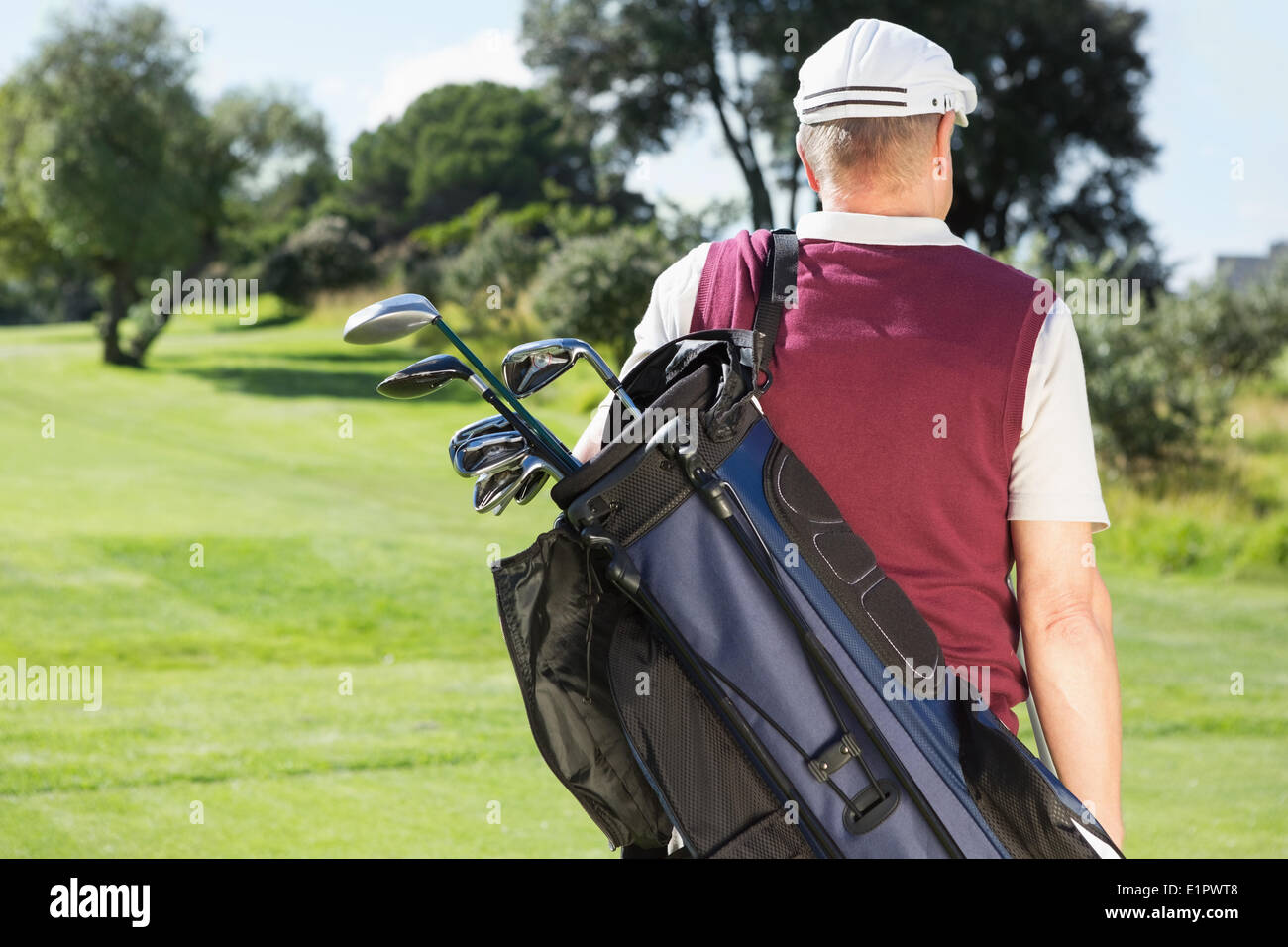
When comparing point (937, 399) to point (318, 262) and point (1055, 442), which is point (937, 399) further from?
point (318, 262)

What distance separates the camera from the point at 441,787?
5312 mm

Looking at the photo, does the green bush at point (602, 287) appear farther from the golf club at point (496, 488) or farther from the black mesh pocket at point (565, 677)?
the black mesh pocket at point (565, 677)

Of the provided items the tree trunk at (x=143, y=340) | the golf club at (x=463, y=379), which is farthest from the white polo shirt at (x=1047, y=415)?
the tree trunk at (x=143, y=340)

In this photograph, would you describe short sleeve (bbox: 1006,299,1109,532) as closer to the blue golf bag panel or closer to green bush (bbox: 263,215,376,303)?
the blue golf bag panel

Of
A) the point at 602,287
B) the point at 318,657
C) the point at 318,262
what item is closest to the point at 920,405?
the point at 318,657

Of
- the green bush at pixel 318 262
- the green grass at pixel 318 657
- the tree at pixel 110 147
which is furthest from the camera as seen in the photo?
the green bush at pixel 318 262

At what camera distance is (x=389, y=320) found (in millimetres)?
1647

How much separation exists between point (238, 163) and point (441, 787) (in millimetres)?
21335

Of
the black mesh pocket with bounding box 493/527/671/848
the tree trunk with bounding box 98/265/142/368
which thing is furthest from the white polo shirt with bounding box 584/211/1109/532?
the tree trunk with bounding box 98/265/142/368

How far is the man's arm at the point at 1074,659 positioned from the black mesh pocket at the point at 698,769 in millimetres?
372

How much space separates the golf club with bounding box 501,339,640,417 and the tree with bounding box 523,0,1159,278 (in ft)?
66.4

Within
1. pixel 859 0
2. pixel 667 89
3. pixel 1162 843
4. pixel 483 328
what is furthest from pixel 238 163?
pixel 1162 843

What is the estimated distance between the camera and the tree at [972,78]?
910 inches
